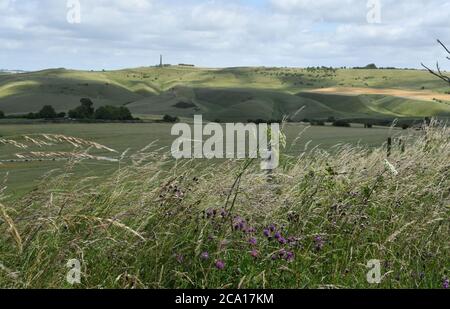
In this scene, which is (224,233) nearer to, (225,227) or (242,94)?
(225,227)

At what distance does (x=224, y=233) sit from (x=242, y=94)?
9026cm

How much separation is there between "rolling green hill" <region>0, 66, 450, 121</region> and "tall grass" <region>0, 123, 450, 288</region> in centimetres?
318

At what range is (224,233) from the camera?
4.86 metres

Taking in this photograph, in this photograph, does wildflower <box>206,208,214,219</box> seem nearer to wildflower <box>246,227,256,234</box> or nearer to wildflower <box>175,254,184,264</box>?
wildflower <box>246,227,256,234</box>

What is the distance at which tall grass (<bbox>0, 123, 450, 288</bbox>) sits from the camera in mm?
4367

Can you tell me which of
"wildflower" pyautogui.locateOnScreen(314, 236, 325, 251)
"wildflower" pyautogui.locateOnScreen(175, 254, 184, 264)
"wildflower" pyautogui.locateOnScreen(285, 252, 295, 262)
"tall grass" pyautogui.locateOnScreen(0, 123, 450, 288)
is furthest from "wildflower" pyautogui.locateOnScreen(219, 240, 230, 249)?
"wildflower" pyautogui.locateOnScreen(314, 236, 325, 251)

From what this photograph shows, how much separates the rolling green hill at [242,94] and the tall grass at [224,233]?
3.18 m

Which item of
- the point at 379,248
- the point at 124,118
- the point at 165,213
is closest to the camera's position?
the point at 379,248
